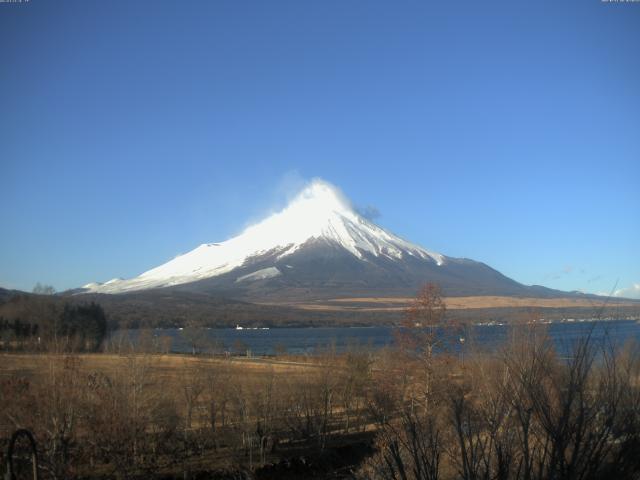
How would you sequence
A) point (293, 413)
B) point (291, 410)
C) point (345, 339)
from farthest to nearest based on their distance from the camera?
point (345, 339)
point (291, 410)
point (293, 413)

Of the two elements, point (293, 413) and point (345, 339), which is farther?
point (345, 339)

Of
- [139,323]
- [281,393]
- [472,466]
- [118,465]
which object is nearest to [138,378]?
[118,465]

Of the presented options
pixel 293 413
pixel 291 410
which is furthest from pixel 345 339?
pixel 293 413

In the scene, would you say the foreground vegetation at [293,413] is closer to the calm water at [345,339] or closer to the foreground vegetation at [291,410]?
the foreground vegetation at [291,410]

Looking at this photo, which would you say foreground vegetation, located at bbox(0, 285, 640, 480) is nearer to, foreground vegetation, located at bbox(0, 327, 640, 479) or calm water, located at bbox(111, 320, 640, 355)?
foreground vegetation, located at bbox(0, 327, 640, 479)

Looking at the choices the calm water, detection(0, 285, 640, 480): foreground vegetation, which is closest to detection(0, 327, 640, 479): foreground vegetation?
detection(0, 285, 640, 480): foreground vegetation

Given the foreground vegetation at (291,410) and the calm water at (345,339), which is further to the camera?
the calm water at (345,339)

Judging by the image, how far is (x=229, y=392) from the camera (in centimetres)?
2906

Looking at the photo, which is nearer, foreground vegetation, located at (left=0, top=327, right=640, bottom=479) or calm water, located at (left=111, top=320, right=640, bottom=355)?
foreground vegetation, located at (left=0, top=327, right=640, bottom=479)

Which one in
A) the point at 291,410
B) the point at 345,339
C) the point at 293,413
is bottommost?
the point at 345,339

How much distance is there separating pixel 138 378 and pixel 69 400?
17.2ft

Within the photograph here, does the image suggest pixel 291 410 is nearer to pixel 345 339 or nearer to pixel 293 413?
pixel 293 413

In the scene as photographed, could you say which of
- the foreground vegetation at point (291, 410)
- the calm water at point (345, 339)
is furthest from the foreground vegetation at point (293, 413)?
the calm water at point (345, 339)

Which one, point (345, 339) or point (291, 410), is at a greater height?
point (291, 410)
